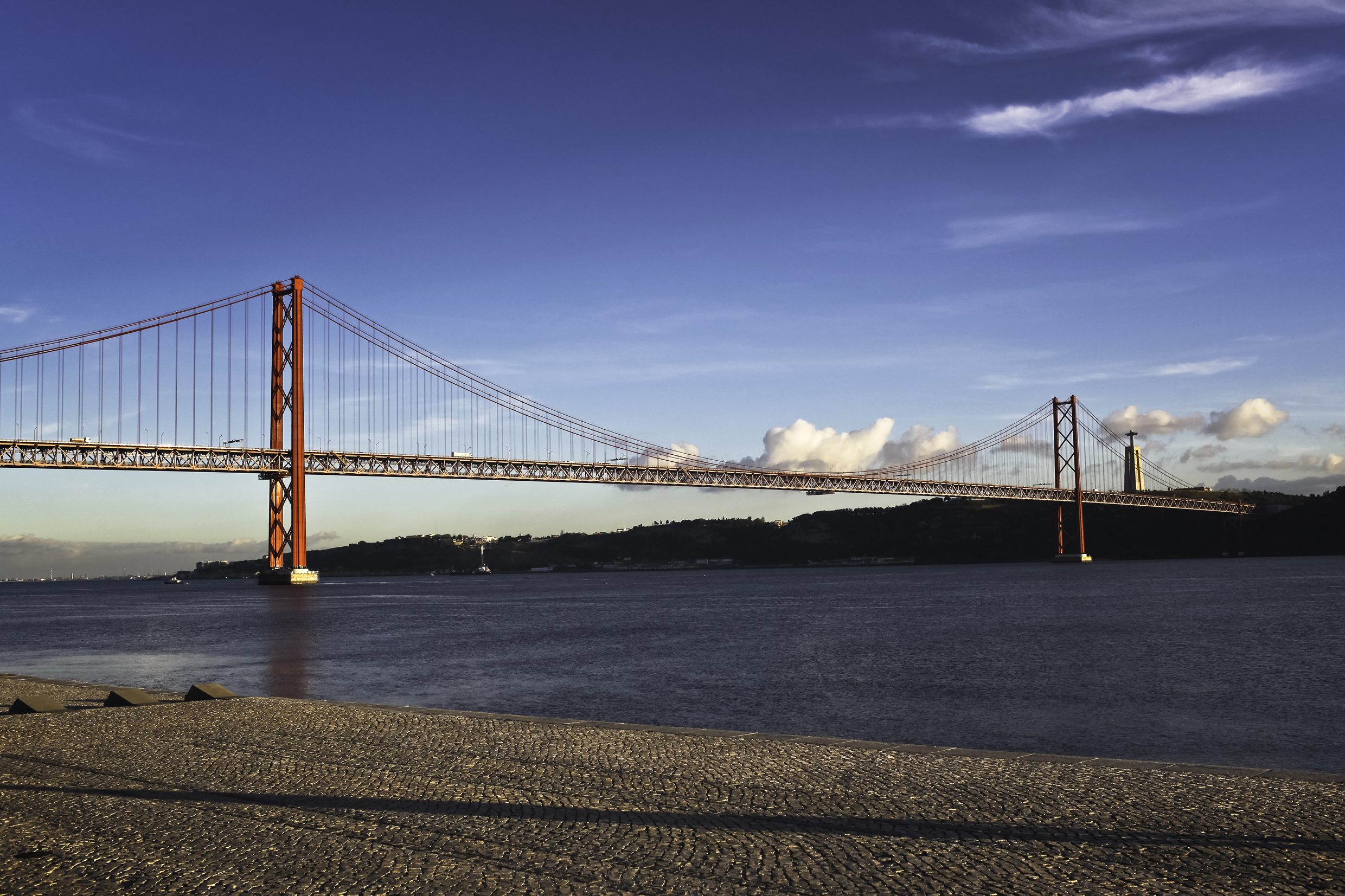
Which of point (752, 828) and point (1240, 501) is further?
point (1240, 501)

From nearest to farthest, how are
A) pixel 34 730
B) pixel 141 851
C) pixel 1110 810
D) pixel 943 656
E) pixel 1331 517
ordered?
pixel 141 851, pixel 1110 810, pixel 34 730, pixel 943 656, pixel 1331 517

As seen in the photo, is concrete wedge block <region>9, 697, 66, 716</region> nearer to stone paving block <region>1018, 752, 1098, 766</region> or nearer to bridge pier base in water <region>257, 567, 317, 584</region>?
stone paving block <region>1018, 752, 1098, 766</region>

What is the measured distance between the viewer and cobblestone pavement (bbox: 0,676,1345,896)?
4387mm

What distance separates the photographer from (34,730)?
8.73 meters

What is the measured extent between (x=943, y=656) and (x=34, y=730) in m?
13.8

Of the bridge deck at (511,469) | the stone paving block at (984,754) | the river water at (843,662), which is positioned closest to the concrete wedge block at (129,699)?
the river water at (843,662)

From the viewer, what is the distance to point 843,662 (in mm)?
17172

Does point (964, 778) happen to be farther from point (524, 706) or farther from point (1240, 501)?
point (1240, 501)

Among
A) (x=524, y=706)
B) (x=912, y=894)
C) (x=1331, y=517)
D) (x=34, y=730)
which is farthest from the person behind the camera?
(x=1331, y=517)

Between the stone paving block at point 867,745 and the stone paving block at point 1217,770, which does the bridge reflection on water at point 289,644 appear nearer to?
the stone paving block at point 867,745

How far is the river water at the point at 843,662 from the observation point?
35.2 ft

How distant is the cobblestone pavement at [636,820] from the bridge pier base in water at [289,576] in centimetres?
4826

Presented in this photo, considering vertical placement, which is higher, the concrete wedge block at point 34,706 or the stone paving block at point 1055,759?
the stone paving block at point 1055,759

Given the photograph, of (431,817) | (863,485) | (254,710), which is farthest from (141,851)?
(863,485)
